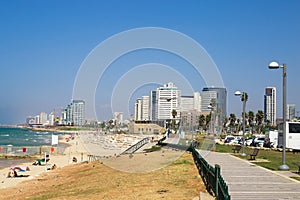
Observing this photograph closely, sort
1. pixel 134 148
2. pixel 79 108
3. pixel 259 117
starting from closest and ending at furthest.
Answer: pixel 134 148, pixel 79 108, pixel 259 117

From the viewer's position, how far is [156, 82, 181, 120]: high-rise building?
35.5 m

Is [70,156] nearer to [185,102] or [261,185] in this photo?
[185,102]

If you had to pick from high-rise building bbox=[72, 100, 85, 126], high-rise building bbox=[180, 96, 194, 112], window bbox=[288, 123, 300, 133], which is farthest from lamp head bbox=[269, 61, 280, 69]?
window bbox=[288, 123, 300, 133]

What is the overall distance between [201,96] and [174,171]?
19.4m

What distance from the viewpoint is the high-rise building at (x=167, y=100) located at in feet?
116

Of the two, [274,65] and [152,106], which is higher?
[274,65]

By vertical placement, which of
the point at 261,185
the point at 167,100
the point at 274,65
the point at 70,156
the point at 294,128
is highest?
the point at 274,65

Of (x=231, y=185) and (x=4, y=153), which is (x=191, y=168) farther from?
(x=4, y=153)

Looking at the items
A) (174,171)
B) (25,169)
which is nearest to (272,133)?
(25,169)

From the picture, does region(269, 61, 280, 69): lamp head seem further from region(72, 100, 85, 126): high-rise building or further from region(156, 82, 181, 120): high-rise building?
region(156, 82, 181, 120): high-rise building

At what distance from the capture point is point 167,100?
134ft

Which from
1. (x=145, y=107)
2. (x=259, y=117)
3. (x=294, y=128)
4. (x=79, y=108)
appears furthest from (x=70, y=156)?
(x=259, y=117)

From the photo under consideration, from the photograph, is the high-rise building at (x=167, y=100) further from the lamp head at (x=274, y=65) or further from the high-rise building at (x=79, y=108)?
the lamp head at (x=274, y=65)

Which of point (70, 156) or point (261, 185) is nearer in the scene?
point (261, 185)
